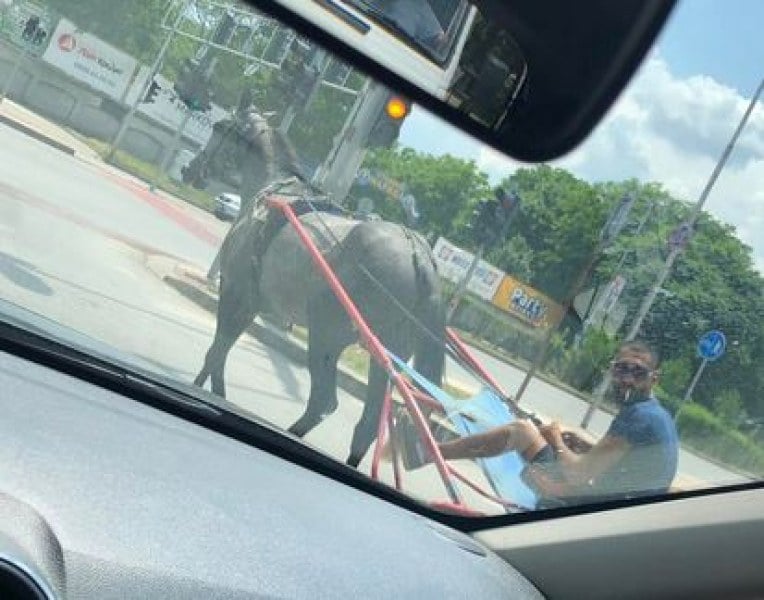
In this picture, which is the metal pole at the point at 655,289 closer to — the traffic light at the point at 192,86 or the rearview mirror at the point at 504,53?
the traffic light at the point at 192,86

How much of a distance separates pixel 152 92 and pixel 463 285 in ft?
3.91

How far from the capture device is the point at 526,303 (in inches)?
143

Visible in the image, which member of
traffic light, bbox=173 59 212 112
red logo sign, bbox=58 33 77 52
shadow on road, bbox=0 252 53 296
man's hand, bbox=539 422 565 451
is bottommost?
shadow on road, bbox=0 252 53 296

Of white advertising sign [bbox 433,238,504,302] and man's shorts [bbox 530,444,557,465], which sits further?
man's shorts [bbox 530,444,557,465]

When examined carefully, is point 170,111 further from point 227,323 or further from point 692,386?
point 692,386

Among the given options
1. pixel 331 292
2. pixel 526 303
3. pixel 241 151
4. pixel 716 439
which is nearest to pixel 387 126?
pixel 241 151

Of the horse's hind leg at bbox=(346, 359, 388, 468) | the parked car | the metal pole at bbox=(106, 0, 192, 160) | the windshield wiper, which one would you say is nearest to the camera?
the windshield wiper

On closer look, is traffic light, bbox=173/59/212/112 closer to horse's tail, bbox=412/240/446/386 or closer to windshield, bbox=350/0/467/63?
horse's tail, bbox=412/240/446/386

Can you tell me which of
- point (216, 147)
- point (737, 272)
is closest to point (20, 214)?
point (216, 147)

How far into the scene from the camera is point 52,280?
8.67 ft

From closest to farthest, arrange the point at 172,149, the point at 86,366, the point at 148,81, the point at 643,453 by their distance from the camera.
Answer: the point at 86,366
the point at 148,81
the point at 172,149
the point at 643,453

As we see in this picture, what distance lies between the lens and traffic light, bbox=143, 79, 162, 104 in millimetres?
2723

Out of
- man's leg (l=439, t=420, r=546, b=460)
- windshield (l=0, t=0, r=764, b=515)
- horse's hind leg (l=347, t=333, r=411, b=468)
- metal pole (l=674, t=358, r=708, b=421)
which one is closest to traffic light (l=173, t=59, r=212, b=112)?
windshield (l=0, t=0, r=764, b=515)

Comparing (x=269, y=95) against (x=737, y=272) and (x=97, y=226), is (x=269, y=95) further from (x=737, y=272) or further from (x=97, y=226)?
(x=737, y=272)
